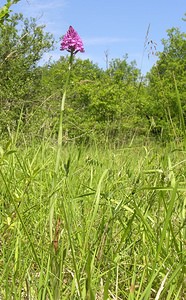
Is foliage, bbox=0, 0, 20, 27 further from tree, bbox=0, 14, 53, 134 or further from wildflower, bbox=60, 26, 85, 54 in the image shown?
tree, bbox=0, 14, 53, 134

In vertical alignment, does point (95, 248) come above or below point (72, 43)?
below

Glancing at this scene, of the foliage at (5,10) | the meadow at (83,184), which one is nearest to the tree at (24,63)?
the meadow at (83,184)

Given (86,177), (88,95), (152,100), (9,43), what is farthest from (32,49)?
(152,100)

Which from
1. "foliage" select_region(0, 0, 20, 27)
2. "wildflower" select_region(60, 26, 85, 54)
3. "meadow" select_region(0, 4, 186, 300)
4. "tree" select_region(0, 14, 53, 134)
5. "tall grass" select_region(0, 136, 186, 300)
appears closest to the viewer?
"tall grass" select_region(0, 136, 186, 300)

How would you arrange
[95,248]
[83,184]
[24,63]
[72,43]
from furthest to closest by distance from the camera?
[24,63]
[83,184]
[72,43]
[95,248]

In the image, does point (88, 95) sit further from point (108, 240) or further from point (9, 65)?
point (108, 240)

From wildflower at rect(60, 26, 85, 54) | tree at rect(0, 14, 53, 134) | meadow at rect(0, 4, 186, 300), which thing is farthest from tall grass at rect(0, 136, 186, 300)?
tree at rect(0, 14, 53, 134)

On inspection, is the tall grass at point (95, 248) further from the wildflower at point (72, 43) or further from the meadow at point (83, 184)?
the wildflower at point (72, 43)

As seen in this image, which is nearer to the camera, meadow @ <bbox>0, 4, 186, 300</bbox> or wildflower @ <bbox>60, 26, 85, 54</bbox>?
meadow @ <bbox>0, 4, 186, 300</bbox>

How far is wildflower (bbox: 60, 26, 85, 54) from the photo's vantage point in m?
1.32

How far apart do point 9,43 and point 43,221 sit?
34.9ft

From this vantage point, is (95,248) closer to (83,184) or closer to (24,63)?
(83,184)

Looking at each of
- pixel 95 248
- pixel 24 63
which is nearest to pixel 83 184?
pixel 95 248

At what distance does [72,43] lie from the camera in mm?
1324
